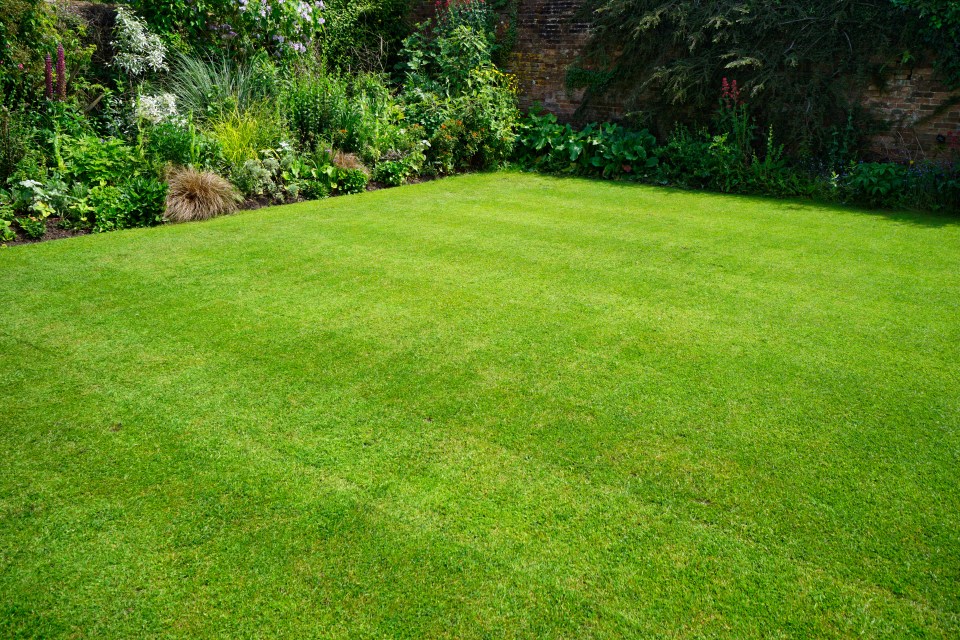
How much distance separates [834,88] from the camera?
7859 mm

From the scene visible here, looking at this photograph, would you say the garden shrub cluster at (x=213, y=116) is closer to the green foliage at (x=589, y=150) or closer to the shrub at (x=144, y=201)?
the shrub at (x=144, y=201)

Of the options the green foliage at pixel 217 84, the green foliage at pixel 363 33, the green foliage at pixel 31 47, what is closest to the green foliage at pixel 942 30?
the green foliage at pixel 363 33

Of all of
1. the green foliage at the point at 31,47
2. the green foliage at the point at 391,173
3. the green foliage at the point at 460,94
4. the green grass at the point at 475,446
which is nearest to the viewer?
the green grass at the point at 475,446

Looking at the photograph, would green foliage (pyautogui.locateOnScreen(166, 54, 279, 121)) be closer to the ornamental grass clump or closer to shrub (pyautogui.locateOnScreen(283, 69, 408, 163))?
shrub (pyautogui.locateOnScreen(283, 69, 408, 163))

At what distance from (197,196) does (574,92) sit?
646 centimetres

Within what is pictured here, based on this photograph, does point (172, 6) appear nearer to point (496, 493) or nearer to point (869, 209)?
point (496, 493)

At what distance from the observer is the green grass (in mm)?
1868

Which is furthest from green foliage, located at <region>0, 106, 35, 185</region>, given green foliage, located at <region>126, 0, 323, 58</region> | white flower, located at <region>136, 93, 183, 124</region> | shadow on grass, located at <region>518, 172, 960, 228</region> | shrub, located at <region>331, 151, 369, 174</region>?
shadow on grass, located at <region>518, 172, 960, 228</region>

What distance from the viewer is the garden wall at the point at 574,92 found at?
764cm

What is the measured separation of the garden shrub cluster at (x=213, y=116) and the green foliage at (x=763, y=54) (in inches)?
81.7

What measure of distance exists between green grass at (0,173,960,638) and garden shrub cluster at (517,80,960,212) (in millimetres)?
2523

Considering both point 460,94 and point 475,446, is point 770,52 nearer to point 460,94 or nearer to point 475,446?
point 460,94

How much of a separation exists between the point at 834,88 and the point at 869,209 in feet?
6.22

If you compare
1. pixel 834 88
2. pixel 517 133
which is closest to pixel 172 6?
pixel 517 133
